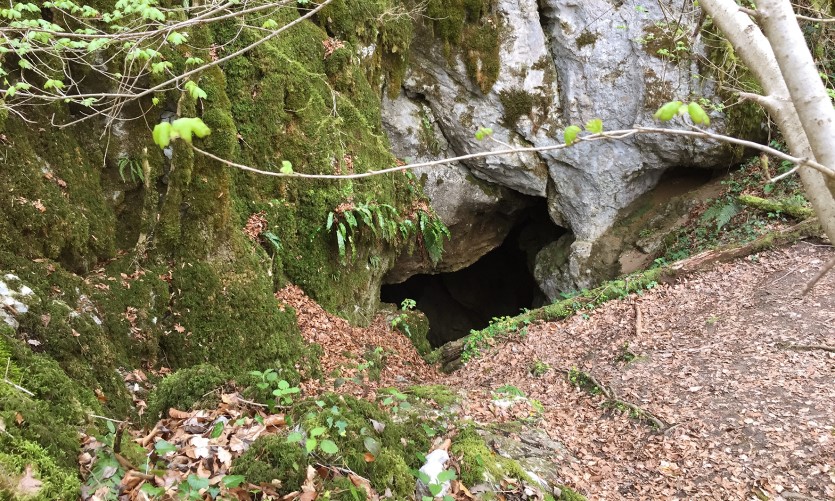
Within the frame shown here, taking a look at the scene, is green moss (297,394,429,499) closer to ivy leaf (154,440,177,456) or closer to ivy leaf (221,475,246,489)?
ivy leaf (221,475,246,489)

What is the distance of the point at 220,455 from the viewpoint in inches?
97.0

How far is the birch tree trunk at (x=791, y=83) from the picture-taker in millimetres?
1692

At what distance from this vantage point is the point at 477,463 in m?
3.12

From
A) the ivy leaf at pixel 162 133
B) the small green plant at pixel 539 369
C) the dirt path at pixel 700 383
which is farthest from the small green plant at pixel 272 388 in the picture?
the small green plant at pixel 539 369

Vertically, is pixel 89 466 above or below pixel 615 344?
above

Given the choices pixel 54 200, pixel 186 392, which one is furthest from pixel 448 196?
pixel 186 392

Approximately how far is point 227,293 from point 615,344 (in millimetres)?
5274

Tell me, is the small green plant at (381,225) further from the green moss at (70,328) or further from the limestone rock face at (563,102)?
the green moss at (70,328)

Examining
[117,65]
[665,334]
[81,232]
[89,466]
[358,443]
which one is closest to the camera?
[89,466]

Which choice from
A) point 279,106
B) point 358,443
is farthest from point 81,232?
point 279,106

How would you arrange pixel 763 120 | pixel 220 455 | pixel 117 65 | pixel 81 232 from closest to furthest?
pixel 220 455 < pixel 81 232 < pixel 117 65 < pixel 763 120

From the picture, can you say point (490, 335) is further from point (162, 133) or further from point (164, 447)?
point (162, 133)

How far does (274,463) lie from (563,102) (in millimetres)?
12035

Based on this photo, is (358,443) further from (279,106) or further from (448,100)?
(448,100)
